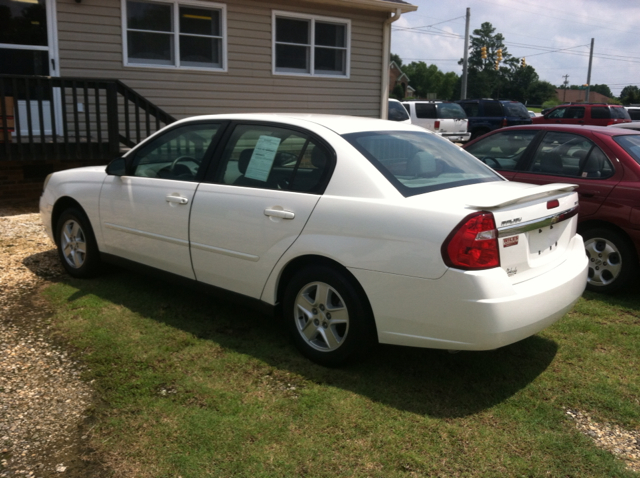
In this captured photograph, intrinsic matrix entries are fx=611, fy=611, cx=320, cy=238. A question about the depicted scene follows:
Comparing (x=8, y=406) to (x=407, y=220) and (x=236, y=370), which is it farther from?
(x=407, y=220)

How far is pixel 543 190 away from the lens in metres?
3.81

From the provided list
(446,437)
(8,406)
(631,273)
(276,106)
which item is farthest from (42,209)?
(276,106)

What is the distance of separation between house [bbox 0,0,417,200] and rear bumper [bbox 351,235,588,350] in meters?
6.58

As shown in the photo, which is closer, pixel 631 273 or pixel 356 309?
pixel 356 309

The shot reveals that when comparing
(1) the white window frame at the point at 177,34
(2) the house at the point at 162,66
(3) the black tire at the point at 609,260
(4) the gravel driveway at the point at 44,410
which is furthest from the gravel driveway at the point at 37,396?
(1) the white window frame at the point at 177,34

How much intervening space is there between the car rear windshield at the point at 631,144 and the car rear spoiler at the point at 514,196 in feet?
6.79

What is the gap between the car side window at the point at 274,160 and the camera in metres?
4.01

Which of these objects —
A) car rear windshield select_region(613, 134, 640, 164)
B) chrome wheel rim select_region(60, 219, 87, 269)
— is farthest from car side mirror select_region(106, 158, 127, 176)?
car rear windshield select_region(613, 134, 640, 164)

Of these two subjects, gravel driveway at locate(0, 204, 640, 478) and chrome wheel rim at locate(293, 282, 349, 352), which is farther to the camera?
chrome wheel rim at locate(293, 282, 349, 352)

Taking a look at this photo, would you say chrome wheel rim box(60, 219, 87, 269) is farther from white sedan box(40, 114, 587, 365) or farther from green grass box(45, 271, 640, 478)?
green grass box(45, 271, 640, 478)

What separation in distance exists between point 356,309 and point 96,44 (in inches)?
335

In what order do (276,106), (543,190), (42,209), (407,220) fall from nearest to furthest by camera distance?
(407,220), (543,190), (42,209), (276,106)

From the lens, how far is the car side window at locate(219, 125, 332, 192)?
4012mm

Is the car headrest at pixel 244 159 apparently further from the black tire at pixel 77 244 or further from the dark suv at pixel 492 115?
the dark suv at pixel 492 115
